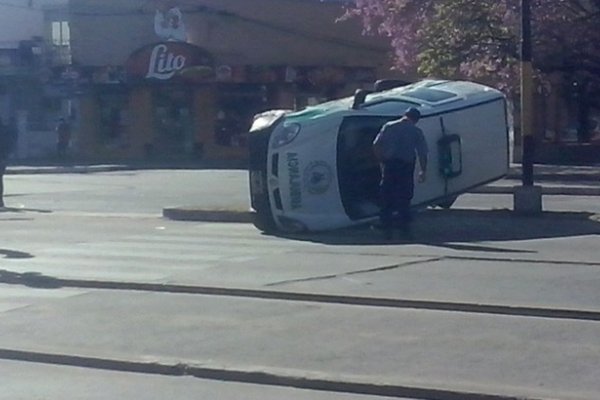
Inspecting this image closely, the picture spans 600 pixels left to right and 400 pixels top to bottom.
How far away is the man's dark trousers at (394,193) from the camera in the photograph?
19.2 meters

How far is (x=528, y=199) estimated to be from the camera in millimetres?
21859

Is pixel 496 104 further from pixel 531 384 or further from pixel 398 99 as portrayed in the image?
pixel 531 384

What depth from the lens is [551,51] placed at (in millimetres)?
37562

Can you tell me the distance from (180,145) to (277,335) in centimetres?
4523

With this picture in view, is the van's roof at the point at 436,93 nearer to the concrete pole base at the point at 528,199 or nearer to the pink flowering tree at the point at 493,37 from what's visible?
the concrete pole base at the point at 528,199

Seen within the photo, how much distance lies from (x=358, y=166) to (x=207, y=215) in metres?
3.55

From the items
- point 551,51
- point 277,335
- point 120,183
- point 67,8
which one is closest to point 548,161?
point 551,51

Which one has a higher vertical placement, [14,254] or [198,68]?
[198,68]

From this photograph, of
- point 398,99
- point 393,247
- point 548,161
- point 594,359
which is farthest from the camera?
point 548,161

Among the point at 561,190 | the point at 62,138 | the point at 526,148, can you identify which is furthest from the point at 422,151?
the point at 62,138

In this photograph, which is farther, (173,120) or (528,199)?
(173,120)

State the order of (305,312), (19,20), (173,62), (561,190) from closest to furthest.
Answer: (305,312), (561,190), (173,62), (19,20)

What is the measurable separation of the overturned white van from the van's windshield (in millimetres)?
14

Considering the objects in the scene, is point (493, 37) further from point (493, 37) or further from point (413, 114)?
point (413, 114)
